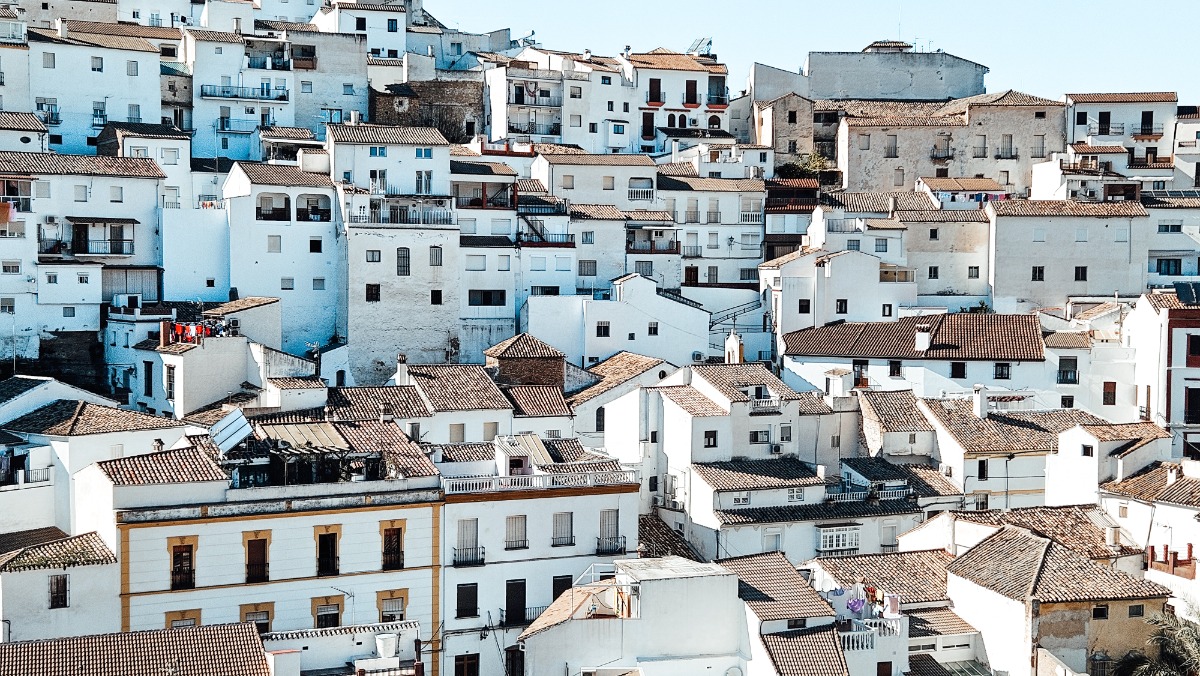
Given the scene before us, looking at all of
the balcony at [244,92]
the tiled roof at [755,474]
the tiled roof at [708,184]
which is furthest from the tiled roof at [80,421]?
the tiled roof at [708,184]

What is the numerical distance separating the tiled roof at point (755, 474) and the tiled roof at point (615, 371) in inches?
233

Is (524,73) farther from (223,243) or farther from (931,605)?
(931,605)

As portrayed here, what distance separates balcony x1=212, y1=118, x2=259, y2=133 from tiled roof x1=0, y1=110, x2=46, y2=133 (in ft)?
27.4

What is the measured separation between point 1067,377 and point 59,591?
113ft

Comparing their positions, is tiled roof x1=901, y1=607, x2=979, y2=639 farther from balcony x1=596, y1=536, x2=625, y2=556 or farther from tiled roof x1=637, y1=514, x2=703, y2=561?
tiled roof x1=637, y1=514, x2=703, y2=561

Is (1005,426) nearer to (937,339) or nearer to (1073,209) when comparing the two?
(937,339)

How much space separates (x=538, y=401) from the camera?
48.5 m

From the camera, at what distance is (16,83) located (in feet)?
199

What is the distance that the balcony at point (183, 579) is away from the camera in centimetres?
3300

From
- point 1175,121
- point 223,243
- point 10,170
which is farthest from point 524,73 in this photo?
point 1175,121

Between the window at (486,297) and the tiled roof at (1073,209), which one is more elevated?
the tiled roof at (1073,209)

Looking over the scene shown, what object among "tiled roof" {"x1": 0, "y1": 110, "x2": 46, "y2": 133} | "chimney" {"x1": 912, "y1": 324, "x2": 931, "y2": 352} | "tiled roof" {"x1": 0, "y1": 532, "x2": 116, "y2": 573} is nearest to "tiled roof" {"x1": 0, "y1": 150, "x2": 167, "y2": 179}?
"tiled roof" {"x1": 0, "y1": 110, "x2": 46, "y2": 133}

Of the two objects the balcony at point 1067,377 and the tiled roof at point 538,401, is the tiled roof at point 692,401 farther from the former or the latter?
the balcony at point 1067,377

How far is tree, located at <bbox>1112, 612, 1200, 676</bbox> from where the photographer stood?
113ft
